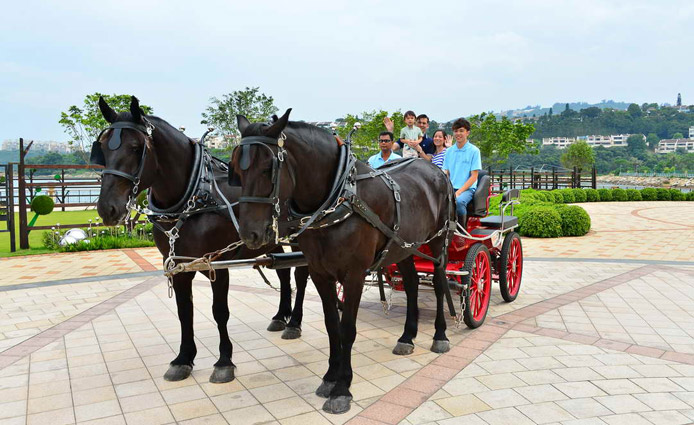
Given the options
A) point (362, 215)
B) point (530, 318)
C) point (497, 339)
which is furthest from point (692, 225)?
point (362, 215)

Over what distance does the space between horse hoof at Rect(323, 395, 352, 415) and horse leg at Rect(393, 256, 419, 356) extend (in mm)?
1299

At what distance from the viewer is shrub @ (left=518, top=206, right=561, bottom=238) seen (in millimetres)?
13352

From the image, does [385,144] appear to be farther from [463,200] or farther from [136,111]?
[136,111]

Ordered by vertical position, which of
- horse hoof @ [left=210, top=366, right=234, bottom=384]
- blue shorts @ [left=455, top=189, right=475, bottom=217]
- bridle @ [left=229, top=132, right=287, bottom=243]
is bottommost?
horse hoof @ [left=210, top=366, right=234, bottom=384]

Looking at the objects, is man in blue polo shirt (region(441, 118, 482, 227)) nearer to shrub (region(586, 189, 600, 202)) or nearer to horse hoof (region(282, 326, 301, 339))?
horse hoof (region(282, 326, 301, 339))

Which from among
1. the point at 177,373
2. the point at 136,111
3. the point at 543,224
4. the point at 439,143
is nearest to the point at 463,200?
the point at 439,143

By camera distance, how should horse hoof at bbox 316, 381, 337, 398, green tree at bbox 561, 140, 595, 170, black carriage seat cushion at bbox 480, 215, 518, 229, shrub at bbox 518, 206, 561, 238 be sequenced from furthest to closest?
green tree at bbox 561, 140, 595, 170, shrub at bbox 518, 206, 561, 238, black carriage seat cushion at bbox 480, 215, 518, 229, horse hoof at bbox 316, 381, 337, 398

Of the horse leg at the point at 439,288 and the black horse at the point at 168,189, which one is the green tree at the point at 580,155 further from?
the black horse at the point at 168,189

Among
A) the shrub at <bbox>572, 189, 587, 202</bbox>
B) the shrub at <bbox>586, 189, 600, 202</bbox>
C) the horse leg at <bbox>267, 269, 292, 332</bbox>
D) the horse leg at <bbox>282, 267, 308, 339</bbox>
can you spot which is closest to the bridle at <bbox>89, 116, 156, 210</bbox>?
the horse leg at <bbox>282, 267, 308, 339</bbox>

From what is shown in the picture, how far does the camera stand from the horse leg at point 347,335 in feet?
11.5

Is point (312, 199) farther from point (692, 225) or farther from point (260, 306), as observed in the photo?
point (692, 225)

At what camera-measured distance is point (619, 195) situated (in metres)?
28.0

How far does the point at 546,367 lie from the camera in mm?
4246

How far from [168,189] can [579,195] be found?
2605 centimetres
